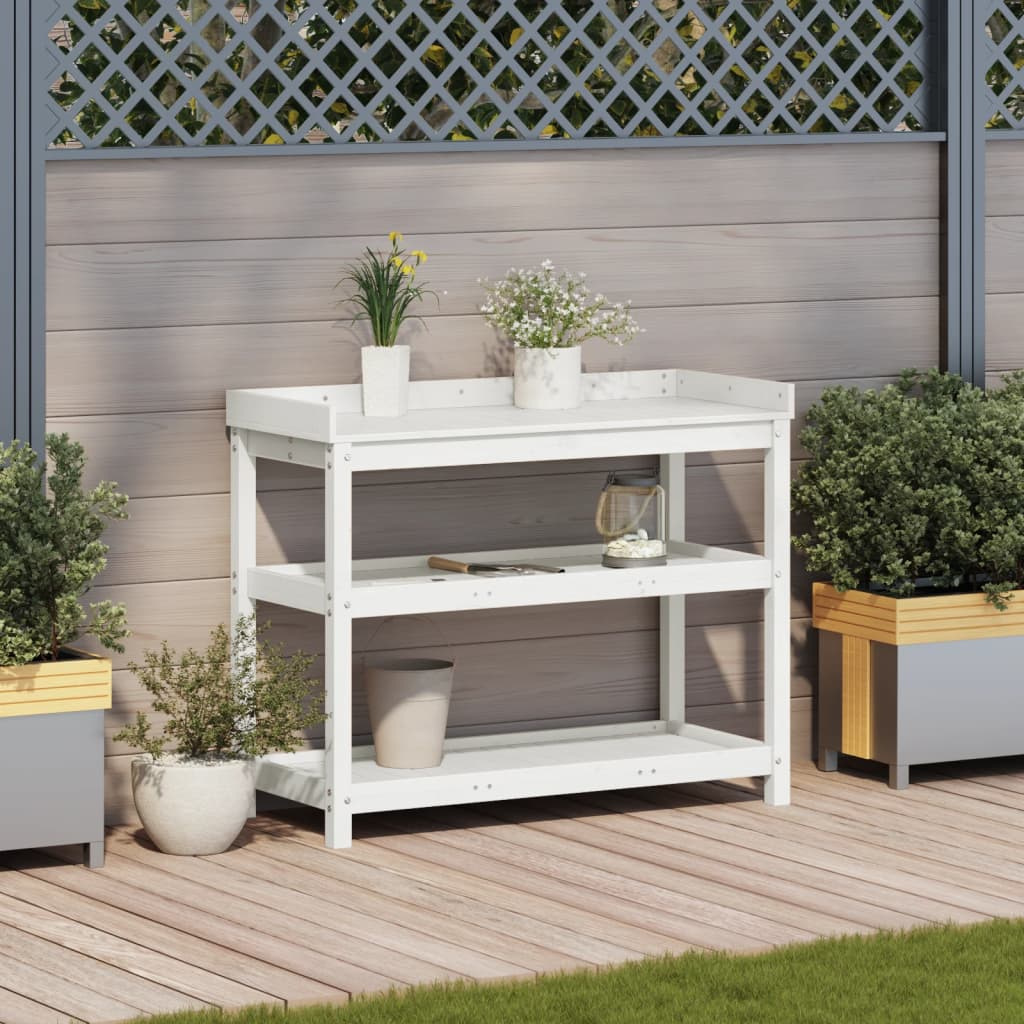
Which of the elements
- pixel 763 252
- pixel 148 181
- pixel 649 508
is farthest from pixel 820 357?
pixel 148 181

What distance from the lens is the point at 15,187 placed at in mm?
4336

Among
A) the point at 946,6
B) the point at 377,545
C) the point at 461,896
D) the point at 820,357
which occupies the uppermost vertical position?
the point at 946,6

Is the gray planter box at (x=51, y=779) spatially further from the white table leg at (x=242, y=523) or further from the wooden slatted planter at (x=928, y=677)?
the wooden slatted planter at (x=928, y=677)

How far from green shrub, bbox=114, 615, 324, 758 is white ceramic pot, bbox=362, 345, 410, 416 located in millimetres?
520

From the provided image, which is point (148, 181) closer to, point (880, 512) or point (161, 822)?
point (161, 822)

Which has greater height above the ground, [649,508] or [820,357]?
[820,357]

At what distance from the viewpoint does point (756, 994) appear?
3.28m

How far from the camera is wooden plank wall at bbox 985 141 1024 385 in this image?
16.8ft

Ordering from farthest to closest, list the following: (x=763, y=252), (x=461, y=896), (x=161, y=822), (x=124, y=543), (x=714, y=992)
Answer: (x=763, y=252), (x=124, y=543), (x=161, y=822), (x=461, y=896), (x=714, y=992)

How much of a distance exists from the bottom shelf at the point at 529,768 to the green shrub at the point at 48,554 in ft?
1.84

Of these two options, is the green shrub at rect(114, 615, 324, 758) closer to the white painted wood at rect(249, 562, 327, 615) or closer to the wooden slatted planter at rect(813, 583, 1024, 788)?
the white painted wood at rect(249, 562, 327, 615)

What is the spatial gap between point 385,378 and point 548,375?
36 cm

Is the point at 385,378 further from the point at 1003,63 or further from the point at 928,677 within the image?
the point at 1003,63

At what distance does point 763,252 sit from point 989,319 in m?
0.64
